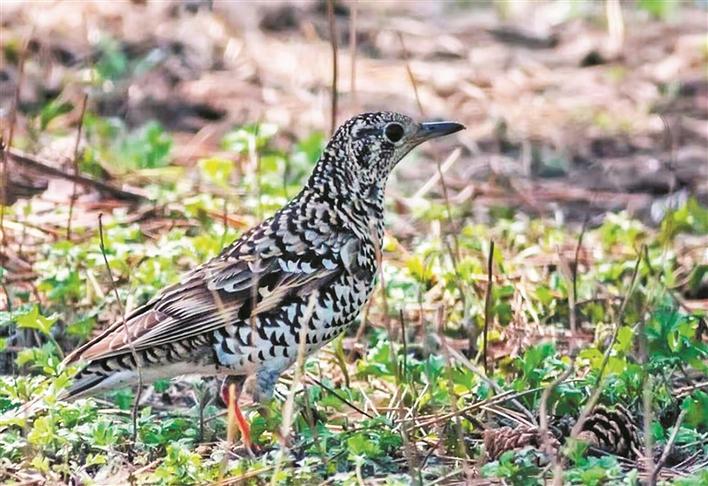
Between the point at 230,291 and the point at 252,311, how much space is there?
30 centimetres

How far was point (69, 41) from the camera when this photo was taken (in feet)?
38.5

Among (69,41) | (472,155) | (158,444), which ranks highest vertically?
(69,41)

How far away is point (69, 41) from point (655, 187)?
462cm

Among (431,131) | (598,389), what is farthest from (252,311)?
(598,389)

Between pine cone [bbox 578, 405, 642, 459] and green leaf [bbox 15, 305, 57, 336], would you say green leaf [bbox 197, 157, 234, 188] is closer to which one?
green leaf [bbox 15, 305, 57, 336]

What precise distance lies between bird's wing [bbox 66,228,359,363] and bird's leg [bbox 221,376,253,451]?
11.8 inches

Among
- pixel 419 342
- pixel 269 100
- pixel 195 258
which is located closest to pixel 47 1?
pixel 269 100

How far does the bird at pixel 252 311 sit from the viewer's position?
586 centimetres

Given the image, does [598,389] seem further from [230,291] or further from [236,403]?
[230,291]

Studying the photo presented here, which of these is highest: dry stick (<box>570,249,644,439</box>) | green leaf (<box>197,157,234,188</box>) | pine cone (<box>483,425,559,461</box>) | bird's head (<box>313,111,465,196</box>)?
bird's head (<box>313,111,465,196</box>)

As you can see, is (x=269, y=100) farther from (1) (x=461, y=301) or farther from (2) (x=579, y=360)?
(2) (x=579, y=360)

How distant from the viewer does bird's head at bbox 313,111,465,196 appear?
253 inches

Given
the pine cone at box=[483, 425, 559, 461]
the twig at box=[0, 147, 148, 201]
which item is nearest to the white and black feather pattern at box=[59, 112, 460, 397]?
the pine cone at box=[483, 425, 559, 461]

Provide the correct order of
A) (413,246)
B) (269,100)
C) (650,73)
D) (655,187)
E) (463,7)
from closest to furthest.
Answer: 1. (413,246)
2. (655,187)
3. (269,100)
4. (650,73)
5. (463,7)
